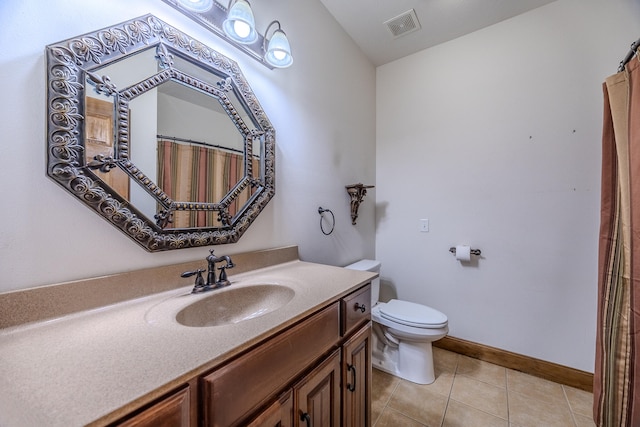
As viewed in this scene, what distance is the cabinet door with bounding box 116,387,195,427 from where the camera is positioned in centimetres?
41

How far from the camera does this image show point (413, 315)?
65.7 inches

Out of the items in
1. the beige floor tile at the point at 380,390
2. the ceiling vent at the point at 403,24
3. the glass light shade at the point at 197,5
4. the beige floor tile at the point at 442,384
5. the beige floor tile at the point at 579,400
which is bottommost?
the beige floor tile at the point at 380,390

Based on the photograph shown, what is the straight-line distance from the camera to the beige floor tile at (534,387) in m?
1.55

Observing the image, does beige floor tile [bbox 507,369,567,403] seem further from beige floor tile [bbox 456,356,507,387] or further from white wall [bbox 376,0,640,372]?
white wall [bbox 376,0,640,372]

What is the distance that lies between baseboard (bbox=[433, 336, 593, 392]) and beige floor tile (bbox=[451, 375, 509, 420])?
11.3 inches

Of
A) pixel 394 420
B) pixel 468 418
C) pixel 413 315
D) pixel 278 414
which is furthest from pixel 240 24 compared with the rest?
pixel 468 418

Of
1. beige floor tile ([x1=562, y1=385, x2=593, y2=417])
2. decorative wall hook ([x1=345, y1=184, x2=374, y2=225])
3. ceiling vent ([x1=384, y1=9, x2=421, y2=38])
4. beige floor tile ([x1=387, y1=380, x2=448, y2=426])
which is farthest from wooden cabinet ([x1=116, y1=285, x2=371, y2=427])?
ceiling vent ([x1=384, y1=9, x2=421, y2=38])

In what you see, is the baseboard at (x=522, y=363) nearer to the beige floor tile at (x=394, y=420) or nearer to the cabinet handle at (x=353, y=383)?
the beige floor tile at (x=394, y=420)

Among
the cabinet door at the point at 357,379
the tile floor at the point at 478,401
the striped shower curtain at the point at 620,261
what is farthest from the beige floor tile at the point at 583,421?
the cabinet door at the point at 357,379

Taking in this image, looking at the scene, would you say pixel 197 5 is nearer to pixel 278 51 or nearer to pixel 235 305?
pixel 278 51

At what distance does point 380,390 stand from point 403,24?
8.62 feet

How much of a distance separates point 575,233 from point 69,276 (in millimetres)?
2591

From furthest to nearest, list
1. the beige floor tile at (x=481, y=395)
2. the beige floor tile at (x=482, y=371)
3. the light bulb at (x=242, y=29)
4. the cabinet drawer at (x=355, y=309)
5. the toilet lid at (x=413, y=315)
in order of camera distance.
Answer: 1. the beige floor tile at (x=482, y=371)
2. the toilet lid at (x=413, y=315)
3. the beige floor tile at (x=481, y=395)
4. the light bulb at (x=242, y=29)
5. the cabinet drawer at (x=355, y=309)

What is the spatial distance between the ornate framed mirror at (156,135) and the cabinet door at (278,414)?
647mm
